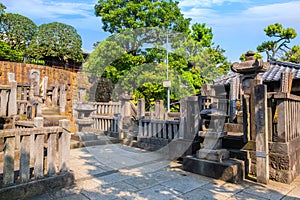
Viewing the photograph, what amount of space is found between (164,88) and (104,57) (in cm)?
550

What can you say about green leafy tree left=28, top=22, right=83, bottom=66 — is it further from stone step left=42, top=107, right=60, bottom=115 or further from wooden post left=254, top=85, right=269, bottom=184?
wooden post left=254, top=85, right=269, bottom=184

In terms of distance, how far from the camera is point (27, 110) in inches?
330

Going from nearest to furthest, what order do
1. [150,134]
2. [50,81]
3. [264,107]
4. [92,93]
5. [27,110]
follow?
[264,107] < [150,134] < [27,110] < [50,81] < [92,93]

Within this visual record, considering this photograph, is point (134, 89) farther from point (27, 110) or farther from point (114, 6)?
point (27, 110)

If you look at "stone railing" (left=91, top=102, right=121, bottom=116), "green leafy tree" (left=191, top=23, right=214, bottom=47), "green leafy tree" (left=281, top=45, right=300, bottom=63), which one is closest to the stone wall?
"stone railing" (left=91, top=102, right=121, bottom=116)

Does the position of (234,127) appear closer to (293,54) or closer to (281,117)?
(281,117)

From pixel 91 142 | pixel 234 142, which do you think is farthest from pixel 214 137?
pixel 91 142

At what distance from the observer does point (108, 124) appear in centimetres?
957

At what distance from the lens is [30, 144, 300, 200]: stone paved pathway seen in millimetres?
3492

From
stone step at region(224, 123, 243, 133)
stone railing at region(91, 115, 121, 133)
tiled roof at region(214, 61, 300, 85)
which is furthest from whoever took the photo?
stone railing at region(91, 115, 121, 133)

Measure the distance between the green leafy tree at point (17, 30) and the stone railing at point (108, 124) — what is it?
12.7 m

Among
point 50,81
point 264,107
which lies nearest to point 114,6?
point 50,81

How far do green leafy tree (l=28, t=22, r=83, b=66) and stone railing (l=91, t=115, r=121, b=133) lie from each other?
12538 mm

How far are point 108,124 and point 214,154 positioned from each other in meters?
6.07
